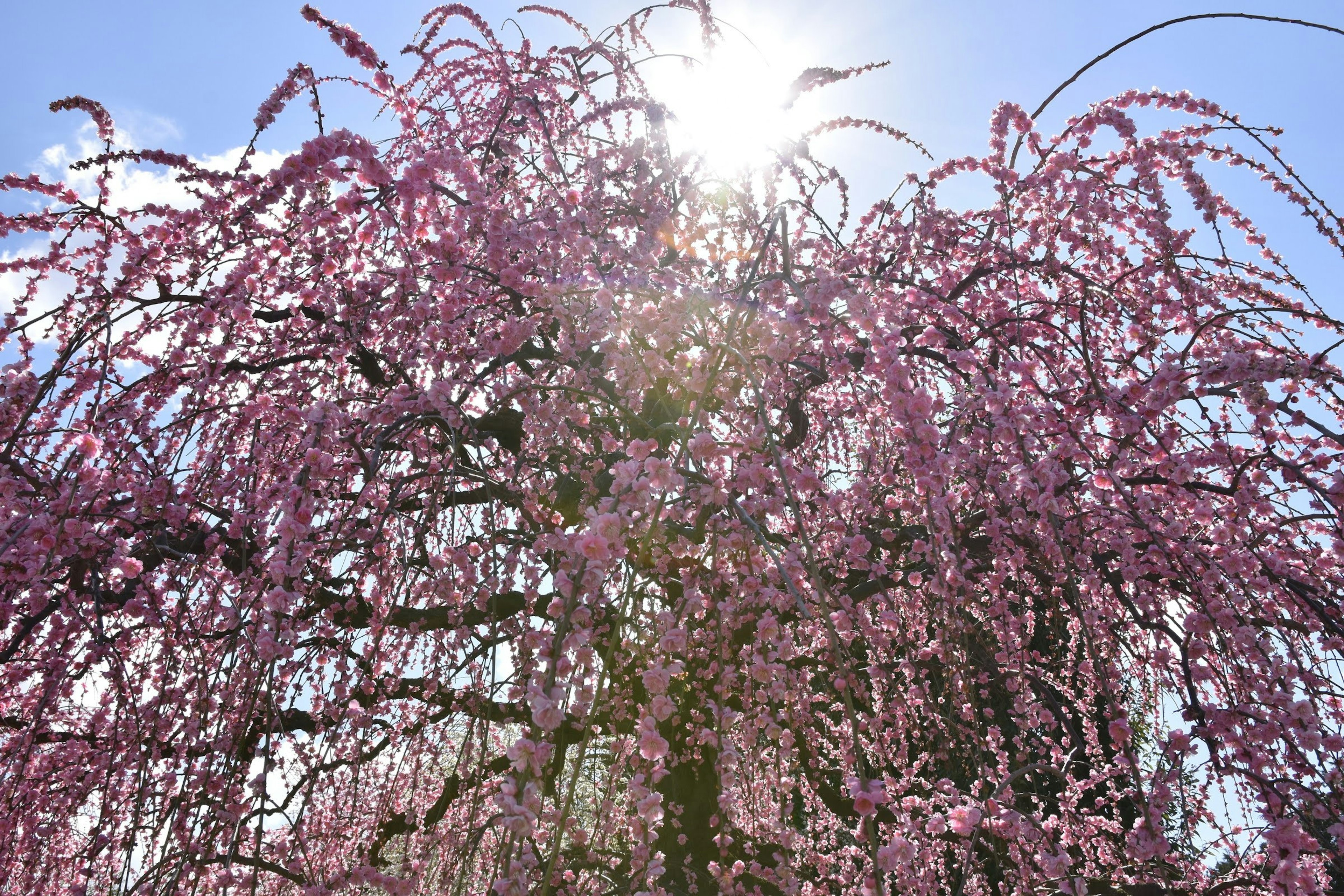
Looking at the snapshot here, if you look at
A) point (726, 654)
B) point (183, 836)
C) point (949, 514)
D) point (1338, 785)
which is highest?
point (949, 514)

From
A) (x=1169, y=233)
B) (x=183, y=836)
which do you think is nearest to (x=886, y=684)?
(x=1169, y=233)

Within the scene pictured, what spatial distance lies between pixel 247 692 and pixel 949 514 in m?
2.53

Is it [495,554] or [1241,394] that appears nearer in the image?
[1241,394]

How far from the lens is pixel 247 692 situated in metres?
2.37

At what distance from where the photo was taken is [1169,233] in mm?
2873

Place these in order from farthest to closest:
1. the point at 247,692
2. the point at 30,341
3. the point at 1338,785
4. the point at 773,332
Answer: the point at 30,341
the point at 773,332
the point at 247,692
the point at 1338,785

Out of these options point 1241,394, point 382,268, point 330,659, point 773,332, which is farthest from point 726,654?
point 382,268

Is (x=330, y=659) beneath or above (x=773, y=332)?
beneath

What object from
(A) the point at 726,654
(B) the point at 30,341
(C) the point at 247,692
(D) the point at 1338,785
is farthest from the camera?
(B) the point at 30,341

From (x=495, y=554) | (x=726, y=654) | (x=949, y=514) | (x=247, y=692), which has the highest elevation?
(x=949, y=514)

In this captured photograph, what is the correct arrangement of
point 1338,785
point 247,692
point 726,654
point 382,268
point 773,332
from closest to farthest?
point 1338,785, point 247,692, point 726,654, point 773,332, point 382,268

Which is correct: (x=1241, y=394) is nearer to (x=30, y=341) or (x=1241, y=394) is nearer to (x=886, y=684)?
(x=886, y=684)

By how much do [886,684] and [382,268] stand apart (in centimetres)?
344

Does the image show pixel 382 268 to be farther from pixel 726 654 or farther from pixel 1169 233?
pixel 1169 233
